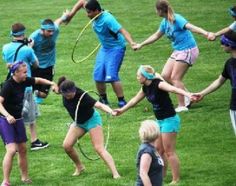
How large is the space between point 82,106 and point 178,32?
431cm

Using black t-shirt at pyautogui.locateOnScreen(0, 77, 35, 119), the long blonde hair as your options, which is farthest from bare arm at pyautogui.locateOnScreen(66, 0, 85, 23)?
black t-shirt at pyautogui.locateOnScreen(0, 77, 35, 119)

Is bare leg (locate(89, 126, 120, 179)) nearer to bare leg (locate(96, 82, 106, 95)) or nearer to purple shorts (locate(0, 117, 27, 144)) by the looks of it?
purple shorts (locate(0, 117, 27, 144))

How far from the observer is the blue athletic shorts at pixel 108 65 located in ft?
54.4

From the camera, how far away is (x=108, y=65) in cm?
1664

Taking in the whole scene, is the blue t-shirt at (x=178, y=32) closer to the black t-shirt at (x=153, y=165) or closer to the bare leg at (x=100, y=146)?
the bare leg at (x=100, y=146)

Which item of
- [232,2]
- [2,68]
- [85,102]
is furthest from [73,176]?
[232,2]

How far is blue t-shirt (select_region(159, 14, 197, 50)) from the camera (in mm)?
15398

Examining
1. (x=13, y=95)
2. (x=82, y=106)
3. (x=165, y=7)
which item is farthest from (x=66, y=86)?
(x=165, y=7)

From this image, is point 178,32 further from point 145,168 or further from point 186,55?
point 145,168

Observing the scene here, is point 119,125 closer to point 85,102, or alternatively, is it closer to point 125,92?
point 125,92

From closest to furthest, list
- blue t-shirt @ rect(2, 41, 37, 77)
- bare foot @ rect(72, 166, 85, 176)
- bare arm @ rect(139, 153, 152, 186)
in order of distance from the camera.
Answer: bare arm @ rect(139, 153, 152, 186) → bare foot @ rect(72, 166, 85, 176) → blue t-shirt @ rect(2, 41, 37, 77)

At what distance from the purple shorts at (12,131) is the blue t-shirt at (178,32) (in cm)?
455

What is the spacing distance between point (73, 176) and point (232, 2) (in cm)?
1737

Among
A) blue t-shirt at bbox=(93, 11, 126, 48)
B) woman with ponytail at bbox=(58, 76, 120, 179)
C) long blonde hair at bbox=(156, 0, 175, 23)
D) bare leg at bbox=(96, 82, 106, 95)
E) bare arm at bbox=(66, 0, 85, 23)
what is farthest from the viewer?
bare arm at bbox=(66, 0, 85, 23)
